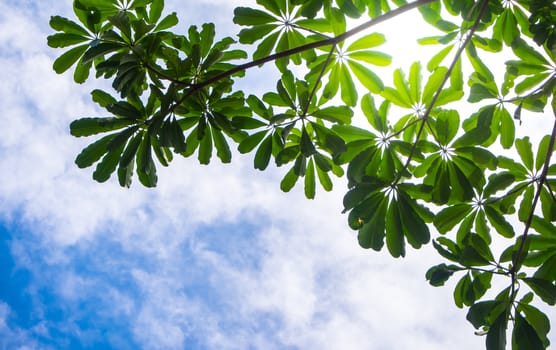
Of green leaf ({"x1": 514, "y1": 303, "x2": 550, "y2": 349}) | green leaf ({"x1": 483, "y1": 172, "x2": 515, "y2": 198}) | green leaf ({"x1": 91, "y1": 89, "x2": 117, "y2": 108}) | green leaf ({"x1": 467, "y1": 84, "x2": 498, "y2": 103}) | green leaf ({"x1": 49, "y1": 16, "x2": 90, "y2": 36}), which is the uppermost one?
green leaf ({"x1": 49, "y1": 16, "x2": 90, "y2": 36})

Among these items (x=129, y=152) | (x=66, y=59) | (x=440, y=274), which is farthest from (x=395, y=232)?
(x=66, y=59)

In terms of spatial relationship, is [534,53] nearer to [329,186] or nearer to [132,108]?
[329,186]

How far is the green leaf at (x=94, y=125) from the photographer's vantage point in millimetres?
3385

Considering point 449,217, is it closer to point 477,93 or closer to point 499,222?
point 499,222

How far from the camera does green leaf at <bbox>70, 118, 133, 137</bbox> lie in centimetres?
338

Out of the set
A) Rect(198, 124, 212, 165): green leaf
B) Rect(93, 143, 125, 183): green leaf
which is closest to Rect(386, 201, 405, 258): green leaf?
Rect(198, 124, 212, 165): green leaf

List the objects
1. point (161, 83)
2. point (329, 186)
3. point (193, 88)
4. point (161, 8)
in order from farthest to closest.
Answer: point (329, 186) → point (161, 8) → point (161, 83) → point (193, 88)

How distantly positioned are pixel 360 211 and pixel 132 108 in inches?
63.8

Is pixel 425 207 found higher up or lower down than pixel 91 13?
lower down

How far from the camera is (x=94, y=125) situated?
3.53 m

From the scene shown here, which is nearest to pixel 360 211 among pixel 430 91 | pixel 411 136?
pixel 411 136

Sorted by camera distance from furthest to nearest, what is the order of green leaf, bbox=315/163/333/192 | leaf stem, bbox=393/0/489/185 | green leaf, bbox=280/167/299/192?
green leaf, bbox=315/163/333/192, green leaf, bbox=280/167/299/192, leaf stem, bbox=393/0/489/185

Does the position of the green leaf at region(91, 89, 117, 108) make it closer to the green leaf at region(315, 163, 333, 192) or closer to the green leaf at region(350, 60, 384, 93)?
the green leaf at region(315, 163, 333, 192)

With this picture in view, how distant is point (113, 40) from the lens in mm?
3211
